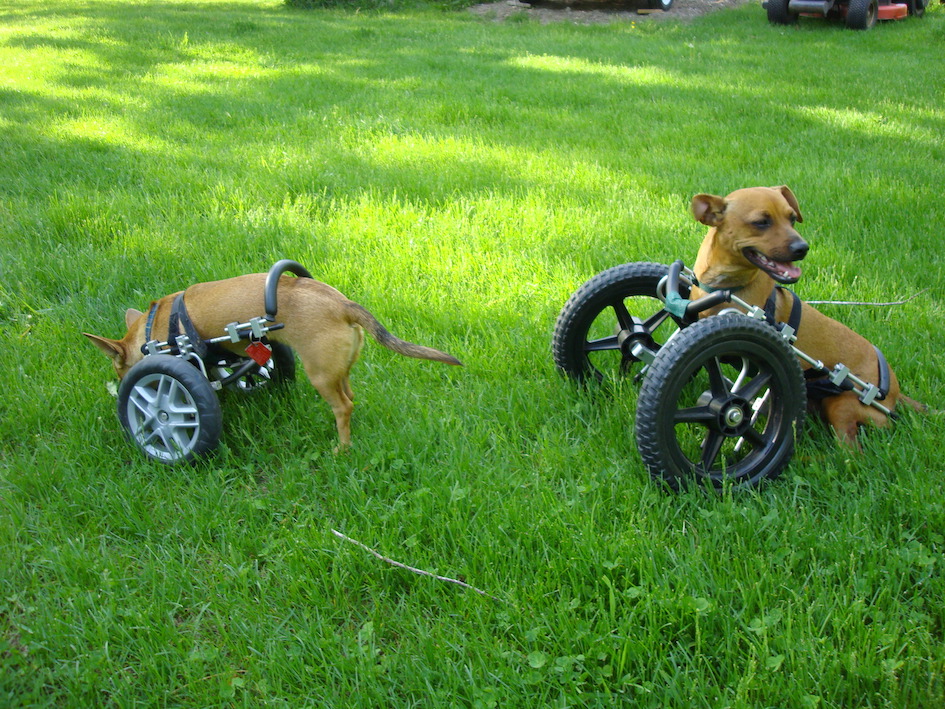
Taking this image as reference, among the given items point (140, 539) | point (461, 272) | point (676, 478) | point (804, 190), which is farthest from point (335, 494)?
point (804, 190)

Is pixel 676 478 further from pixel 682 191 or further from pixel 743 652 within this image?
pixel 682 191

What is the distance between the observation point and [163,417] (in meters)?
3.20

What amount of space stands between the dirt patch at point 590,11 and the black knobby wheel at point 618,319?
49.2 ft

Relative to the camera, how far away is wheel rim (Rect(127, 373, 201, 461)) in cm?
316

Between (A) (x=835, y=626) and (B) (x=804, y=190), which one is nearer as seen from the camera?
(A) (x=835, y=626)

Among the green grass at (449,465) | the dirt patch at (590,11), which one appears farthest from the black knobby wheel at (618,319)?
the dirt patch at (590,11)

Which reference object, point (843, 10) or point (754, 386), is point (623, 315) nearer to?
point (754, 386)

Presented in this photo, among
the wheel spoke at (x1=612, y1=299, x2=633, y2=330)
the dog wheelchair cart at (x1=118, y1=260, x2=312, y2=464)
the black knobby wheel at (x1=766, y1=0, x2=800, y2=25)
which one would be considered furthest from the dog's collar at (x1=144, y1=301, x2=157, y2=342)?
the black knobby wheel at (x1=766, y1=0, x2=800, y2=25)

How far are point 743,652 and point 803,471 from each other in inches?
40.8

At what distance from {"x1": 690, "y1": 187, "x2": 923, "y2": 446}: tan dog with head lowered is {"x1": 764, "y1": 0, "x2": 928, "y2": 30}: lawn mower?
13979 mm

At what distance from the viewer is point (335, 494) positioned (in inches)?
119

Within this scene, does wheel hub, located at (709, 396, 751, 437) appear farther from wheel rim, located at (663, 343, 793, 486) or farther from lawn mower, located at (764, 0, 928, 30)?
lawn mower, located at (764, 0, 928, 30)

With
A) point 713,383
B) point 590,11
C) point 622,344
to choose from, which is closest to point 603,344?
point 622,344

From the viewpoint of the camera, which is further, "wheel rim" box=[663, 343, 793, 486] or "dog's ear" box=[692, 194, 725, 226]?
"dog's ear" box=[692, 194, 725, 226]
